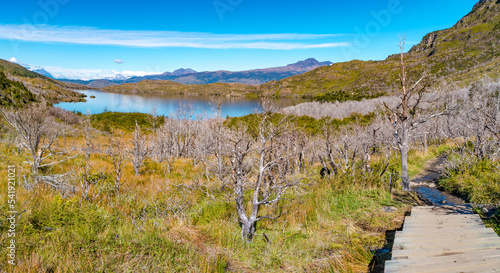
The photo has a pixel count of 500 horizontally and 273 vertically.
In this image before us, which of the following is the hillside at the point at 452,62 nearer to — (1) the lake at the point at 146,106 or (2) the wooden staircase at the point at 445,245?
(1) the lake at the point at 146,106

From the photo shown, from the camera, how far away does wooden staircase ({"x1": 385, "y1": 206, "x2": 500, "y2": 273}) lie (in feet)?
15.9

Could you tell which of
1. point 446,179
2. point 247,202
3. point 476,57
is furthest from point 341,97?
point 247,202

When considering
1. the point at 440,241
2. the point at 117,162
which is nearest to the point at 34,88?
the point at 117,162

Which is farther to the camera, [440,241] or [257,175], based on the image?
[257,175]

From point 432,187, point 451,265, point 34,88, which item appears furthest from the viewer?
point 34,88

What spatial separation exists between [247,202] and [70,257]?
5.48m

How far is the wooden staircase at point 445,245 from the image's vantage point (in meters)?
4.85

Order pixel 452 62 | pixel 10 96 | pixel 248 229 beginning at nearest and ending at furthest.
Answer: pixel 248 229, pixel 10 96, pixel 452 62

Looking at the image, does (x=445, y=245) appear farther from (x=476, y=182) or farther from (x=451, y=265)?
(x=476, y=182)

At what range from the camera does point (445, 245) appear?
5695 millimetres

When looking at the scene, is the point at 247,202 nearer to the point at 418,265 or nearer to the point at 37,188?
the point at 418,265

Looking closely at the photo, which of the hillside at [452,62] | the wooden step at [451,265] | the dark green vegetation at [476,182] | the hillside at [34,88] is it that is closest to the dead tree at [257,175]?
the wooden step at [451,265]

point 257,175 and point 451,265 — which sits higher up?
point 257,175

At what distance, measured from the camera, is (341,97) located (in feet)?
295
